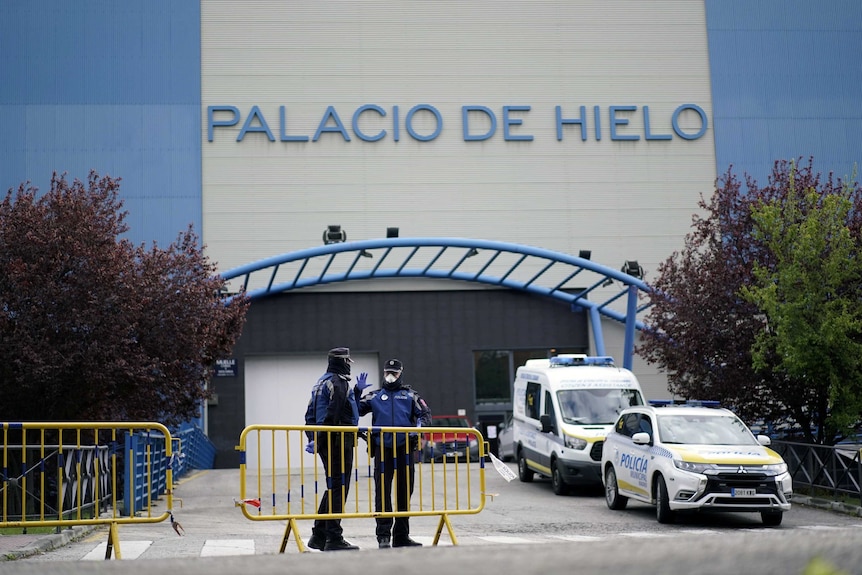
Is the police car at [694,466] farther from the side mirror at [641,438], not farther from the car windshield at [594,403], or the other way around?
the car windshield at [594,403]

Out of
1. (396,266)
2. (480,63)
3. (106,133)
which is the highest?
(480,63)

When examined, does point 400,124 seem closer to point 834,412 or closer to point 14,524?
point 834,412

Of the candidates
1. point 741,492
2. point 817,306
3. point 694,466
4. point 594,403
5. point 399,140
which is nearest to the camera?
point 741,492

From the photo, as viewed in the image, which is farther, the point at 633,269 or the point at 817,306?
the point at 633,269

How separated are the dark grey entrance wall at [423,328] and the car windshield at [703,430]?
1944 centimetres

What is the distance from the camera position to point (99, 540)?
11742 mm

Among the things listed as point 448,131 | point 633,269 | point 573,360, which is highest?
point 448,131

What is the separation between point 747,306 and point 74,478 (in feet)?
43.6

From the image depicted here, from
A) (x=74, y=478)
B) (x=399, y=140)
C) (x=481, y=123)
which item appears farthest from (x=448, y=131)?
(x=74, y=478)

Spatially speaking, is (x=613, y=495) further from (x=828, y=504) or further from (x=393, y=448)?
(x=393, y=448)

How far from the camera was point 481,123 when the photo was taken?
3575 cm

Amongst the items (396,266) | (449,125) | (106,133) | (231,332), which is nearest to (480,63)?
(449,125)

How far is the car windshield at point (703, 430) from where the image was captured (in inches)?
594

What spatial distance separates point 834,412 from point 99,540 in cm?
1298
